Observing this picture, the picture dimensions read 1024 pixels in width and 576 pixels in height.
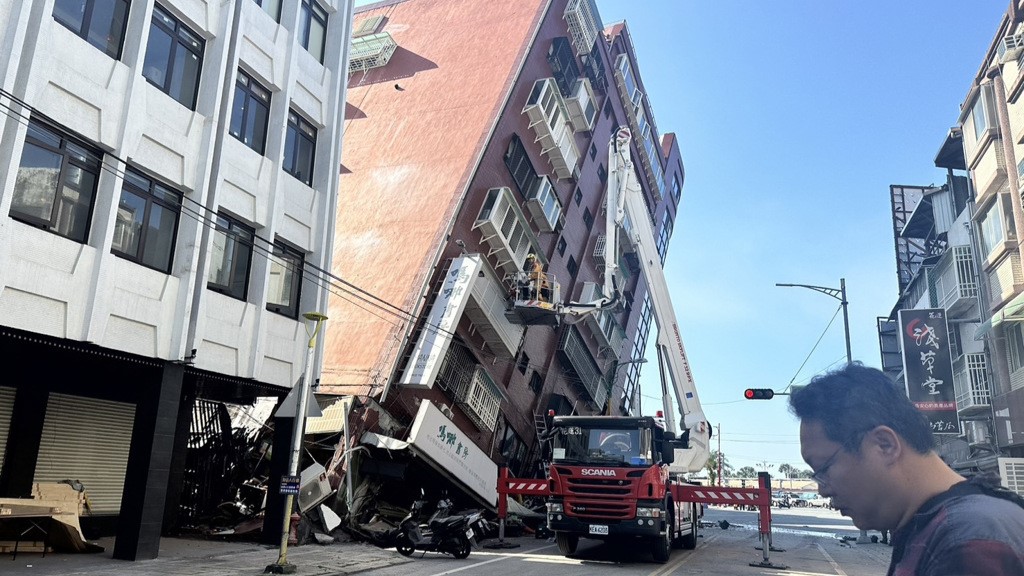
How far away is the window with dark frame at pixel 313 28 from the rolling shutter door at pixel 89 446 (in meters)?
10.5

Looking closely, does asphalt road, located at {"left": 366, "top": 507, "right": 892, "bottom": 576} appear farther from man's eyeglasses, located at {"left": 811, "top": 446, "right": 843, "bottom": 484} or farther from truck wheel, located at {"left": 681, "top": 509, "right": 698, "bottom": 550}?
man's eyeglasses, located at {"left": 811, "top": 446, "right": 843, "bottom": 484}

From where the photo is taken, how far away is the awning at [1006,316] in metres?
25.1

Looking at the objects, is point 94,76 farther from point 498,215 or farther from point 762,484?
point 762,484

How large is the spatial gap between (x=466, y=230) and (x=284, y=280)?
358 inches

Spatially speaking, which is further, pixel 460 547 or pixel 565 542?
pixel 565 542

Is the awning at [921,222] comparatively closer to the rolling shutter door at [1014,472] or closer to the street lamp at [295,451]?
the rolling shutter door at [1014,472]

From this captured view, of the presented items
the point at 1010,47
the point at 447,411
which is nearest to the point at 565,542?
the point at 447,411

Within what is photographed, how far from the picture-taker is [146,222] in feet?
47.6

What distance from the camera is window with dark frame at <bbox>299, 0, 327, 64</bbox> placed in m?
19.7

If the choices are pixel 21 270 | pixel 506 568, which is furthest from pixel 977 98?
pixel 21 270

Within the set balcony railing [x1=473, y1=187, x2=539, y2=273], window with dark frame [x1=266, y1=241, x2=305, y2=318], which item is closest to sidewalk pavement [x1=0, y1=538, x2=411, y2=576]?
window with dark frame [x1=266, y1=241, x2=305, y2=318]

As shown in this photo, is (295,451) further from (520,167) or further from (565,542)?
(520,167)

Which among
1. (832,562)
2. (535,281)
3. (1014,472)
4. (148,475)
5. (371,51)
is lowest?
(832,562)

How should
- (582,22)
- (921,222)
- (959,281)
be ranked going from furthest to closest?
(921,222) < (582,22) < (959,281)
